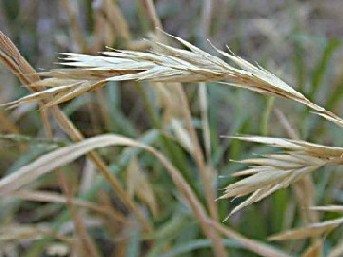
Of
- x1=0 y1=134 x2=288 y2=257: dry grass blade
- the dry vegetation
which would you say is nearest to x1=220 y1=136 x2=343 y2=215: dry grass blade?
the dry vegetation

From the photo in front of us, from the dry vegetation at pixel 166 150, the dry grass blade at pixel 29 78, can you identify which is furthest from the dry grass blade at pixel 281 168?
the dry grass blade at pixel 29 78

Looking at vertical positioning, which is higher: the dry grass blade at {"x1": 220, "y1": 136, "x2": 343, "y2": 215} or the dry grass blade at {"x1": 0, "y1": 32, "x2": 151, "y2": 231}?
the dry grass blade at {"x1": 0, "y1": 32, "x2": 151, "y2": 231}

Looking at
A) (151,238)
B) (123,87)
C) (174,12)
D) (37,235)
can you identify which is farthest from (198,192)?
(174,12)

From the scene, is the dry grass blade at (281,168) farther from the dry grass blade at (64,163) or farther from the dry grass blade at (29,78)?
the dry grass blade at (64,163)

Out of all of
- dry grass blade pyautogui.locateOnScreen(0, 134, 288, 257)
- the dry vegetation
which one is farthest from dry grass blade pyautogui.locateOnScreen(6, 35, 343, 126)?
dry grass blade pyautogui.locateOnScreen(0, 134, 288, 257)

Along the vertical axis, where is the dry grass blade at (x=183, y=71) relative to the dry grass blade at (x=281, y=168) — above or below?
above

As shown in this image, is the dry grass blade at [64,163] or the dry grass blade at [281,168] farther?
the dry grass blade at [64,163]

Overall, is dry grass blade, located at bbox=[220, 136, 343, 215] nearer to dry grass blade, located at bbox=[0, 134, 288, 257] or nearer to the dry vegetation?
the dry vegetation

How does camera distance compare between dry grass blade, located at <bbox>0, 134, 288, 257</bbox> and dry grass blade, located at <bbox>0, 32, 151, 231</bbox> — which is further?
dry grass blade, located at <bbox>0, 134, 288, 257</bbox>
